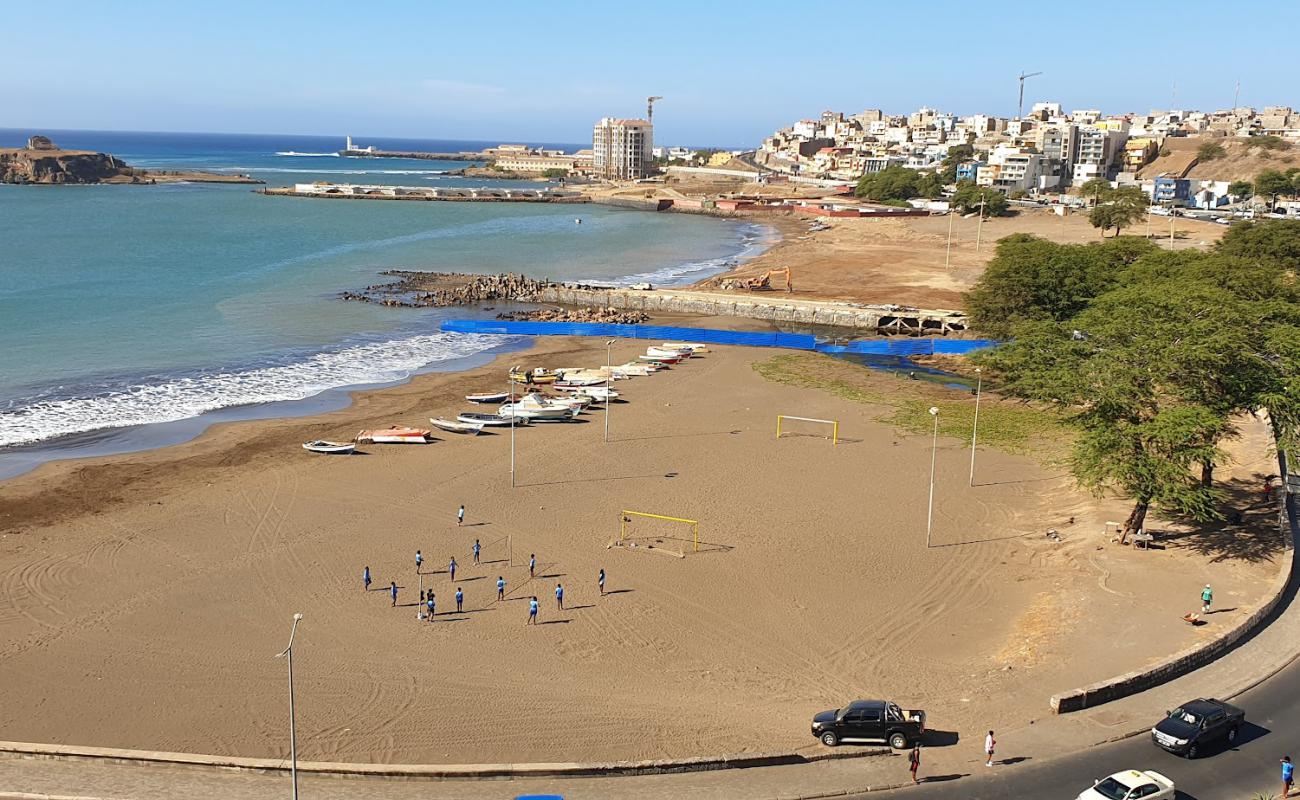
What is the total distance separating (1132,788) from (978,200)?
12067 cm

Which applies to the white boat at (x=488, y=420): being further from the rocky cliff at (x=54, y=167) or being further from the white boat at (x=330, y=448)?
the rocky cliff at (x=54, y=167)

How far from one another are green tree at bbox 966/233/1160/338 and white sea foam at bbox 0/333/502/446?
29442mm

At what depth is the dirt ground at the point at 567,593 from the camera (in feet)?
64.4

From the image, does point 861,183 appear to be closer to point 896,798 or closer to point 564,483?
point 564,483

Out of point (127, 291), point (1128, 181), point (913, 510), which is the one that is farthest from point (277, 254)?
point (1128, 181)

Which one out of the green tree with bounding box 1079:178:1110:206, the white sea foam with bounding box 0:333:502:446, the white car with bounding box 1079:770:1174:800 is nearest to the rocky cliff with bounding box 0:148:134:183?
the white sea foam with bounding box 0:333:502:446

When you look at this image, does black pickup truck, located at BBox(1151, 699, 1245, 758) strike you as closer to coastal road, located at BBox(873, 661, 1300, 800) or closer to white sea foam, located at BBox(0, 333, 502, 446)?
coastal road, located at BBox(873, 661, 1300, 800)

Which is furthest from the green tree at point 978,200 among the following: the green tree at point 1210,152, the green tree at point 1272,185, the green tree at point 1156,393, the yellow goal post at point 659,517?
the yellow goal post at point 659,517

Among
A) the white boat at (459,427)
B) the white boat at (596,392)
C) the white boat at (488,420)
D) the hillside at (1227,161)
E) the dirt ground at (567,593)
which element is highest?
the hillside at (1227,161)

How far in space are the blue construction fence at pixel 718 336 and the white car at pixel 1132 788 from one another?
4132 cm

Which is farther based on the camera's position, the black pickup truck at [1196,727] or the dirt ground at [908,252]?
the dirt ground at [908,252]

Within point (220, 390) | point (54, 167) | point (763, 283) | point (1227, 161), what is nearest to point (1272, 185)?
point (1227, 161)

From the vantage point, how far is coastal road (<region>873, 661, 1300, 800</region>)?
16141 millimetres

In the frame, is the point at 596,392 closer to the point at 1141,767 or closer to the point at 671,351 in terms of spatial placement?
the point at 671,351
